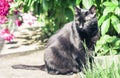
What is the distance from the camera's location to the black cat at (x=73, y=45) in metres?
4.88

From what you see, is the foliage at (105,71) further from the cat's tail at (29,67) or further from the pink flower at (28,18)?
the pink flower at (28,18)

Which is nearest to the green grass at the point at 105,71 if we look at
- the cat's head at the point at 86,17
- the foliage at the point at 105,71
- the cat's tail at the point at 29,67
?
the foliage at the point at 105,71

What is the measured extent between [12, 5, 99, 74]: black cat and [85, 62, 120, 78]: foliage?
79 centimetres

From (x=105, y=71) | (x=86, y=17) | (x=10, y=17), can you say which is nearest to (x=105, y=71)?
A: (x=105, y=71)

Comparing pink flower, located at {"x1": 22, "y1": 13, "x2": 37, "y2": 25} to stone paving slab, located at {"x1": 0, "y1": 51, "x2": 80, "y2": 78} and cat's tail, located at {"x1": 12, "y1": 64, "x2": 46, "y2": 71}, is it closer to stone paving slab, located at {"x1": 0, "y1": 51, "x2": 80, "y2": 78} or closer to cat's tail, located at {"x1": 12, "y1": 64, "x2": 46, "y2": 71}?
stone paving slab, located at {"x1": 0, "y1": 51, "x2": 80, "y2": 78}

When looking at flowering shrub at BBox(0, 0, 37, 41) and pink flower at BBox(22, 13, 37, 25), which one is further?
pink flower at BBox(22, 13, 37, 25)

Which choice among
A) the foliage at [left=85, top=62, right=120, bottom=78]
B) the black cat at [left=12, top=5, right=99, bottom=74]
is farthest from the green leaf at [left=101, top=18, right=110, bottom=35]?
the foliage at [left=85, top=62, right=120, bottom=78]

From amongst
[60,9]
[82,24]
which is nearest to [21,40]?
[60,9]

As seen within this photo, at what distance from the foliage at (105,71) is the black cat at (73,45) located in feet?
2.61

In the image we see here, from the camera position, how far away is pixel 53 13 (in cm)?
635

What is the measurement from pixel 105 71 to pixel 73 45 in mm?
1064

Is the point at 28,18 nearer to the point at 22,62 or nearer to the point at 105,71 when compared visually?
the point at 22,62

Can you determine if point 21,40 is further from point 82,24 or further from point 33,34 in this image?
point 82,24

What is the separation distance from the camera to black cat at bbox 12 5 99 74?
16.0 feet
